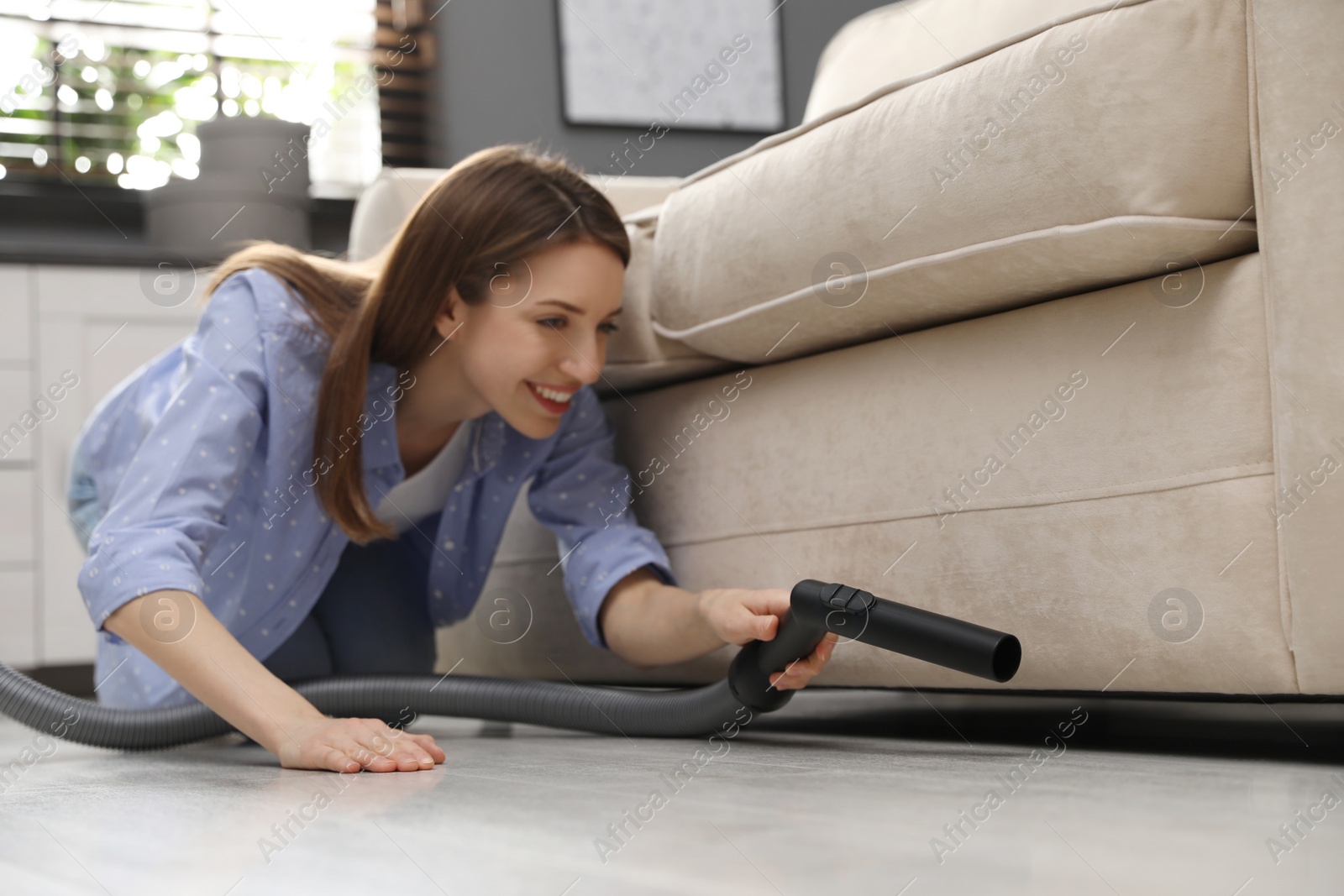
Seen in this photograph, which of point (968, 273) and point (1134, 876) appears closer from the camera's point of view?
point (1134, 876)

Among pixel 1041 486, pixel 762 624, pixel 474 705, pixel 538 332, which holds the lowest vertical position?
pixel 474 705

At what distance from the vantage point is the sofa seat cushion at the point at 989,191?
2.65 ft

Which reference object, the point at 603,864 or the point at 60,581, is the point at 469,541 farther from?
the point at 60,581

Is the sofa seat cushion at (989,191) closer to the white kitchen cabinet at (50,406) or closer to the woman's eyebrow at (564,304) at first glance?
the woman's eyebrow at (564,304)

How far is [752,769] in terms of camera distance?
2.85 ft

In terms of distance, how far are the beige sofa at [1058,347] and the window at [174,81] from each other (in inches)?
76.8

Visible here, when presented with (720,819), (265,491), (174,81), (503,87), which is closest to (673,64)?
(503,87)

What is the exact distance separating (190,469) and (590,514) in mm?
399

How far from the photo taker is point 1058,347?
919 millimetres

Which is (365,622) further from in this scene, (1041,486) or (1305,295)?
(1305,295)

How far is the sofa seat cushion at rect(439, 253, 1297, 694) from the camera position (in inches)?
31.9

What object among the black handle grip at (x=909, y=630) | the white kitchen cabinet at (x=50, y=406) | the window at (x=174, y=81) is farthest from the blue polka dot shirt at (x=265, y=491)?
the window at (x=174, y=81)

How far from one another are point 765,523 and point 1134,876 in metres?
0.67

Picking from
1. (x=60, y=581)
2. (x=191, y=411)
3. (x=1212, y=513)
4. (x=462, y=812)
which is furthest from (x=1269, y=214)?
(x=60, y=581)
